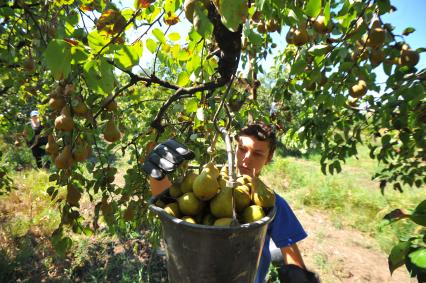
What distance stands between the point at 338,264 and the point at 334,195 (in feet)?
8.84

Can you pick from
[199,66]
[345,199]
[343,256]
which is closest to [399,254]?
[199,66]

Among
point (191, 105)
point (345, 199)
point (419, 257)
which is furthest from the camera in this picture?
point (345, 199)

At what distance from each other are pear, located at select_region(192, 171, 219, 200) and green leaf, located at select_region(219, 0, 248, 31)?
47 cm

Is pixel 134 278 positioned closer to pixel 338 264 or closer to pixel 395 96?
pixel 338 264

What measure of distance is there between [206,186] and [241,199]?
130mm

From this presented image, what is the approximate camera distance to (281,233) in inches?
73.4

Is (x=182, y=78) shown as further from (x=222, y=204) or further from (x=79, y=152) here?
(x=222, y=204)

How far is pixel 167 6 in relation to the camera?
1262 mm

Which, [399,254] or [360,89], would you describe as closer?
[399,254]

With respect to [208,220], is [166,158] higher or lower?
higher

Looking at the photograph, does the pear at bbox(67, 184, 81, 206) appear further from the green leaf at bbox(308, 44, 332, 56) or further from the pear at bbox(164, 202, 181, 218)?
the green leaf at bbox(308, 44, 332, 56)

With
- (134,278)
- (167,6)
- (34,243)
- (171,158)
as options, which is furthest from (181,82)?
(34,243)

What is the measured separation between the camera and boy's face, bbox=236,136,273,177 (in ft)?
6.24

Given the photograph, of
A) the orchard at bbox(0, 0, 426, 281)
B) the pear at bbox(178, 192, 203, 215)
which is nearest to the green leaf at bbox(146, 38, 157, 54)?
the orchard at bbox(0, 0, 426, 281)
